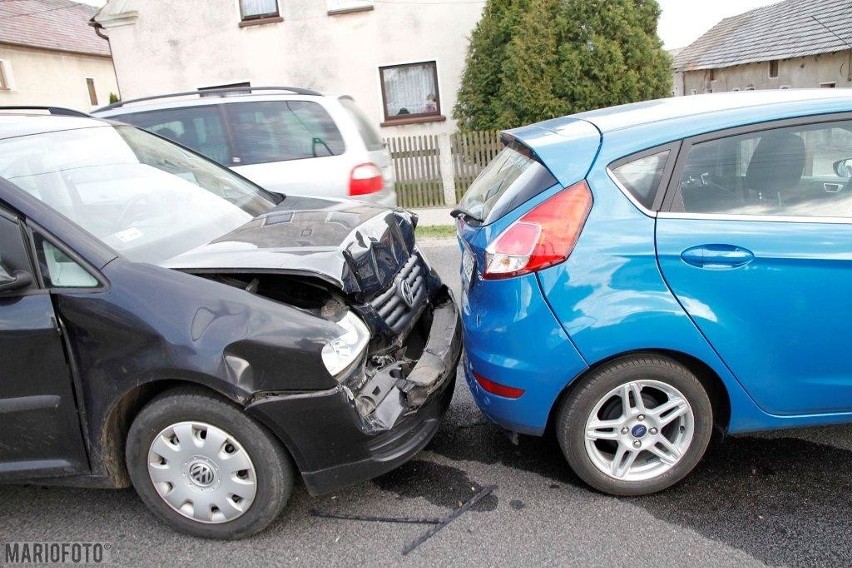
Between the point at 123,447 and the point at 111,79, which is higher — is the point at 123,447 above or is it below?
below

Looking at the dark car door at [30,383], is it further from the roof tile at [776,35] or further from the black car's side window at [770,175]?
the roof tile at [776,35]

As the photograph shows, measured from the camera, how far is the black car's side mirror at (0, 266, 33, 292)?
2480mm

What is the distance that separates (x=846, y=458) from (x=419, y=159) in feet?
28.9

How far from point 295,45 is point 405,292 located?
12.6 m

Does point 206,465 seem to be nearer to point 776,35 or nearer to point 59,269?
point 59,269

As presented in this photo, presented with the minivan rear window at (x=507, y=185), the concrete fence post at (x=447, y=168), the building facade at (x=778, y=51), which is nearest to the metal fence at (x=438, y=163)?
the concrete fence post at (x=447, y=168)

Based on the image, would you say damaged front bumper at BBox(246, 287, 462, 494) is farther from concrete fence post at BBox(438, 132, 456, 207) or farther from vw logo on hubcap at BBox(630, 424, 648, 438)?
concrete fence post at BBox(438, 132, 456, 207)

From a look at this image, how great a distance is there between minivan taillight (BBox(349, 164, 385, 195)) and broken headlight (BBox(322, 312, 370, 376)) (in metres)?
3.51

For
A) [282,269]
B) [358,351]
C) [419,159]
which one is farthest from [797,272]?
[419,159]

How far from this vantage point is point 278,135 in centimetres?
614

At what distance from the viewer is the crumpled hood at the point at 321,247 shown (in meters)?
2.65

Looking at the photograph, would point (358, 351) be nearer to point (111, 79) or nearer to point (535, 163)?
point (535, 163)

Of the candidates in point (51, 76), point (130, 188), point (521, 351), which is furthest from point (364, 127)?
point (51, 76)

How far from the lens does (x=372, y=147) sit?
6445 millimetres
